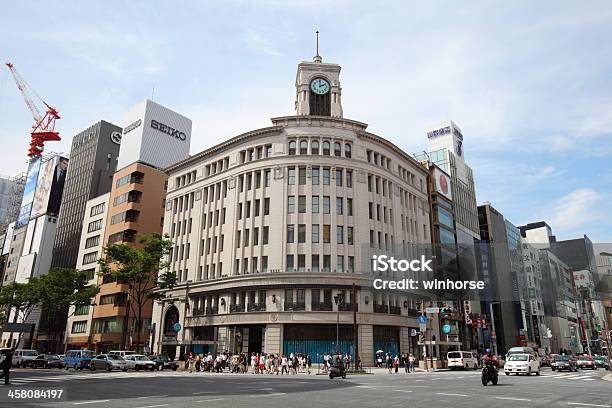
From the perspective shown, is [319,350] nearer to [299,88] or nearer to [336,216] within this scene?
[336,216]

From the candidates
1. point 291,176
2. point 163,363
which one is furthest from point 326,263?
point 163,363

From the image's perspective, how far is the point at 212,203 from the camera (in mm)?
57688

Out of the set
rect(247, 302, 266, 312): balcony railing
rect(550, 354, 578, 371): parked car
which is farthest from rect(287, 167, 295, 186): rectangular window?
rect(550, 354, 578, 371): parked car

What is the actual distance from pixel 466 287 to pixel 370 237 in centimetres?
3091

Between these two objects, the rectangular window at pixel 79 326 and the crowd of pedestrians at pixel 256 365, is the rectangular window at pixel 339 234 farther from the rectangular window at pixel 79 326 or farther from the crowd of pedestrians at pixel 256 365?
the rectangular window at pixel 79 326

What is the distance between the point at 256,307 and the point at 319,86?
32995 millimetres

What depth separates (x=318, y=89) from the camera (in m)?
64.5

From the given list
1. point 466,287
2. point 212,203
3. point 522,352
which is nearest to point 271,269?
point 212,203

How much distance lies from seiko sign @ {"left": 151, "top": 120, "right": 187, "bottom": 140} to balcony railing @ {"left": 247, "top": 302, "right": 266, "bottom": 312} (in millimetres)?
44933

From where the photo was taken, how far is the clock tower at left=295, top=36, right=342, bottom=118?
6344 centimetres

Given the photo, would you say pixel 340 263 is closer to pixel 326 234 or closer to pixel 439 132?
pixel 326 234

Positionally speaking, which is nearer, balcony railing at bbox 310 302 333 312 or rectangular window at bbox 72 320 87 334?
balcony railing at bbox 310 302 333 312

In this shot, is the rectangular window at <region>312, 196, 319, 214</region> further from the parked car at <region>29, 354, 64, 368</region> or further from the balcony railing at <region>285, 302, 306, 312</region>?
the parked car at <region>29, 354, 64, 368</region>

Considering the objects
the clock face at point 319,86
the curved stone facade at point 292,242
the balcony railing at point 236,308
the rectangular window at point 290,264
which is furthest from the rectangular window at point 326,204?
the clock face at point 319,86
